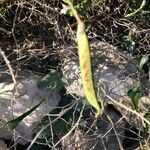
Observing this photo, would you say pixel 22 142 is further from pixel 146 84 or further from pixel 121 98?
pixel 146 84

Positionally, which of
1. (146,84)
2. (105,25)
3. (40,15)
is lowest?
(146,84)

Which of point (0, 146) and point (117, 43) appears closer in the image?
point (0, 146)

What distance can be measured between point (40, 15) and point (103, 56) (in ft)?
1.04

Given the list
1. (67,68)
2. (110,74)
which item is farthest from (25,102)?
(110,74)

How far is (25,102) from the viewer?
65.7 inches

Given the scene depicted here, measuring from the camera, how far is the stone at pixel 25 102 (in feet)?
5.42

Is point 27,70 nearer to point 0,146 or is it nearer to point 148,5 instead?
point 0,146

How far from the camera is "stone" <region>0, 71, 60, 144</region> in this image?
1651 millimetres

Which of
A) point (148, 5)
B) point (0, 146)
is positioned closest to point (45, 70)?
point (0, 146)

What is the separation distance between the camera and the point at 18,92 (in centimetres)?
167

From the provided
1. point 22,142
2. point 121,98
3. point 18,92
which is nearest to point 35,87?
point 18,92

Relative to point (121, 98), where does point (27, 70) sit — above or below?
above

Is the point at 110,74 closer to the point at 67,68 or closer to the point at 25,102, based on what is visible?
the point at 67,68

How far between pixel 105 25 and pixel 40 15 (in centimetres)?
28
